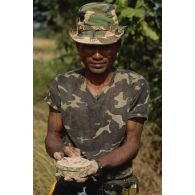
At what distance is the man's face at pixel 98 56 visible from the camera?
3.74 metres

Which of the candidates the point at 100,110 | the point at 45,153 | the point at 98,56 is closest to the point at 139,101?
the point at 100,110

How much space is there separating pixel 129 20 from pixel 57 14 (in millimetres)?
2141

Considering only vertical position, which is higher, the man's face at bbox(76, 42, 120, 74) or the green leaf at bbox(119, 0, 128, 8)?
the man's face at bbox(76, 42, 120, 74)

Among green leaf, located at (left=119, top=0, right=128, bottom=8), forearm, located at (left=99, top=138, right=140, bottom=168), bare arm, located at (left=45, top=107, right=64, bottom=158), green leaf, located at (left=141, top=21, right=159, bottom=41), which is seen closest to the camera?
forearm, located at (left=99, top=138, right=140, bottom=168)

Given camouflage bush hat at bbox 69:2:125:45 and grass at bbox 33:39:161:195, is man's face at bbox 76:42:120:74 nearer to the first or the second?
camouflage bush hat at bbox 69:2:125:45

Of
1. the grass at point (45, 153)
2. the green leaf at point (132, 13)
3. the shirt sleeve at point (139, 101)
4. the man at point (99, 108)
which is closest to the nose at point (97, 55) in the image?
the man at point (99, 108)

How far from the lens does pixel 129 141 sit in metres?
3.78

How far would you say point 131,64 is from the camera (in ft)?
22.8

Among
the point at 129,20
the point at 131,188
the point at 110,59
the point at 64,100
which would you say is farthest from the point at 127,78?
the point at 129,20

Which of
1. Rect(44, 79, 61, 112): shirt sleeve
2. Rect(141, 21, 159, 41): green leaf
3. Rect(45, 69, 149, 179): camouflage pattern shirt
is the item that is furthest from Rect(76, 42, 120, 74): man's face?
Rect(141, 21, 159, 41): green leaf

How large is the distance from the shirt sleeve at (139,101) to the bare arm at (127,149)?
0.17 feet

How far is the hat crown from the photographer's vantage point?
3789mm

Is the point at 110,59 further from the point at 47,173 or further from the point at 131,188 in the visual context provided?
the point at 47,173

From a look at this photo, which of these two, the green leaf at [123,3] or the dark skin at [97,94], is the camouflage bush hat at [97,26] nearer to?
the dark skin at [97,94]
